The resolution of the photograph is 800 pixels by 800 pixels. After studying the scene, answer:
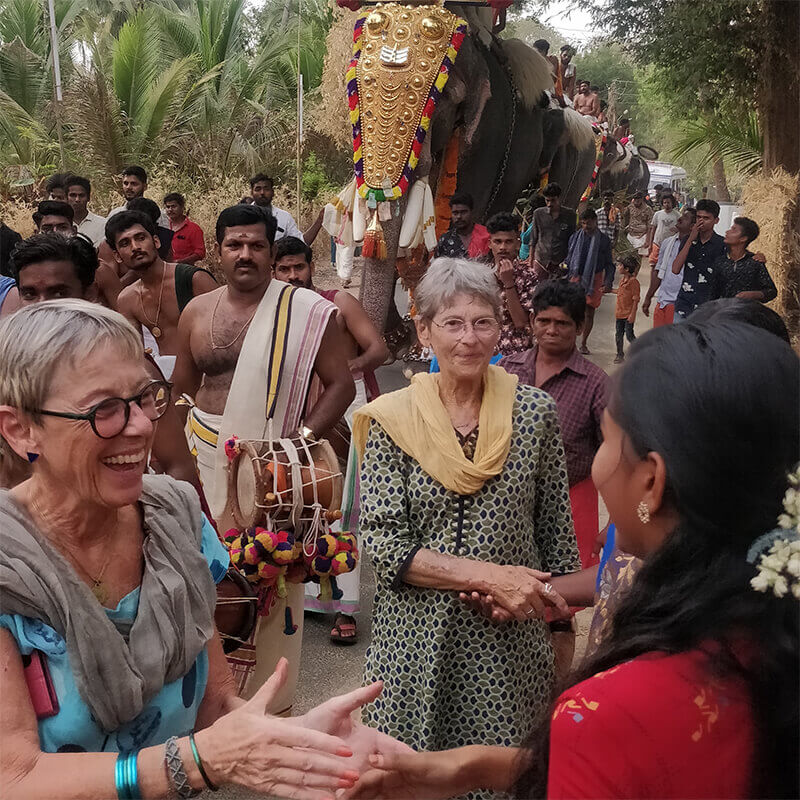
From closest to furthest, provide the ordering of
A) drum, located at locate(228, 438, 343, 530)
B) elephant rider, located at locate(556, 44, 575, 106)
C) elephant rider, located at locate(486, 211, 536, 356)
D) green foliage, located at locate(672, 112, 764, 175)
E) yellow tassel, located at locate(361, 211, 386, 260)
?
drum, located at locate(228, 438, 343, 530)
elephant rider, located at locate(486, 211, 536, 356)
yellow tassel, located at locate(361, 211, 386, 260)
green foliage, located at locate(672, 112, 764, 175)
elephant rider, located at locate(556, 44, 575, 106)

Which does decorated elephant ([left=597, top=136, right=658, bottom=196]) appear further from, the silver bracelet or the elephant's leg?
the silver bracelet

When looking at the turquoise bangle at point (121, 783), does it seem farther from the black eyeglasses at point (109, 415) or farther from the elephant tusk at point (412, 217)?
the elephant tusk at point (412, 217)

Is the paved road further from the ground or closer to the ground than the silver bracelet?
closer to the ground

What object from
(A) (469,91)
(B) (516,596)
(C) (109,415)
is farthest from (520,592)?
(A) (469,91)

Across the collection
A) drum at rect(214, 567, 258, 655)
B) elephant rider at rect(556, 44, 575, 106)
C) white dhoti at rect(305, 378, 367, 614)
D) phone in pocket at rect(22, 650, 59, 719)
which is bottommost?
white dhoti at rect(305, 378, 367, 614)

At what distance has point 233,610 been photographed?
244cm

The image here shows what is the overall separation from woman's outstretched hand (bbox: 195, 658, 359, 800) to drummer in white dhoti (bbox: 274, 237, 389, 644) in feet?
7.49

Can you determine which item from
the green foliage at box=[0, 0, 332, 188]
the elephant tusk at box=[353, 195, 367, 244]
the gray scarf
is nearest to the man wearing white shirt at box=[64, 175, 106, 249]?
the elephant tusk at box=[353, 195, 367, 244]

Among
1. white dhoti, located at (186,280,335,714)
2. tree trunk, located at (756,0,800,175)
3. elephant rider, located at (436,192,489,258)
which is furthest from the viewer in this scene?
tree trunk, located at (756,0,800,175)

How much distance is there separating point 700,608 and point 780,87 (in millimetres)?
8041

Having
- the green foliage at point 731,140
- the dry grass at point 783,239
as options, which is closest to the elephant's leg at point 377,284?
the dry grass at point 783,239

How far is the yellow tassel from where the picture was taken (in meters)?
6.12

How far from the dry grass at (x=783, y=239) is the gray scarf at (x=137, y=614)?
A: 722cm

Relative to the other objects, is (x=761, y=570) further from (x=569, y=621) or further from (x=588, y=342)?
(x=588, y=342)
